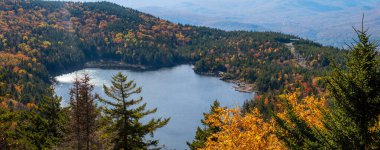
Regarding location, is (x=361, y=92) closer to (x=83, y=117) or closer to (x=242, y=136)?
(x=242, y=136)

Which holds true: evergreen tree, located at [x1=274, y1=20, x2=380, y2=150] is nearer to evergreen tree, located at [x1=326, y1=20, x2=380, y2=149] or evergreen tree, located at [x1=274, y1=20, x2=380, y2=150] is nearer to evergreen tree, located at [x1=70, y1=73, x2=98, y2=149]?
evergreen tree, located at [x1=326, y1=20, x2=380, y2=149]

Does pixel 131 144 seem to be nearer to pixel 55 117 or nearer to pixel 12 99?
pixel 55 117

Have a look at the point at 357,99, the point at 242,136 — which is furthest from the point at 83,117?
the point at 357,99

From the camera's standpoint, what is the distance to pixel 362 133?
2245 cm

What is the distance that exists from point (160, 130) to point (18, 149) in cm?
11443

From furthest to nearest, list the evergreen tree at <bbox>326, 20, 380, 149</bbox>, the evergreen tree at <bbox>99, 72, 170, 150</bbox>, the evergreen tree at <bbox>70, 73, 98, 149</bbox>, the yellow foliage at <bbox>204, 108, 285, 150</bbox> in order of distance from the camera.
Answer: the evergreen tree at <bbox>99, 72, 170, 150</bbox>
the evergreen tree at <bbox>70, 73, 98, 149</bbox>
the yellow foliage at <bbox>204, 108, 285, 150</bbox>
the evergreen tree at <bbox>326, 20, 380, 149</bbox>

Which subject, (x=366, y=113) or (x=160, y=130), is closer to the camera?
(x=366, y=113)

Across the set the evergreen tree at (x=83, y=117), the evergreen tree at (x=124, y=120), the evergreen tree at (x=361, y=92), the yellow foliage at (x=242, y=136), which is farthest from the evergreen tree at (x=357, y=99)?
the evergreen tree at (x=124, y=120)

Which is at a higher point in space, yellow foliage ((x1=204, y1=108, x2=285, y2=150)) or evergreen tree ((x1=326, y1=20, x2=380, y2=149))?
evergreen tree ((x1=326, y1=20, x2=380, y2=149))

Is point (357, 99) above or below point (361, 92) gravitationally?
below

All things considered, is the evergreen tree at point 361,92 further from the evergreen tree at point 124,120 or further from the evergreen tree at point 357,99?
the evergreen tree at point 124,120

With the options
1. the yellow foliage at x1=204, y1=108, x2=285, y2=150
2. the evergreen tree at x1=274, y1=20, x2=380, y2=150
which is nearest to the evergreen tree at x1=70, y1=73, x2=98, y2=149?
the yellow foliage at x1=204, y1=108, x2=285, y2=150

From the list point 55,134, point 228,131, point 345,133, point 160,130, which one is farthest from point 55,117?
point 160,130

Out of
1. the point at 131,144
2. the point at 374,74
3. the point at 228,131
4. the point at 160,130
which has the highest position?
the point at 374,74
